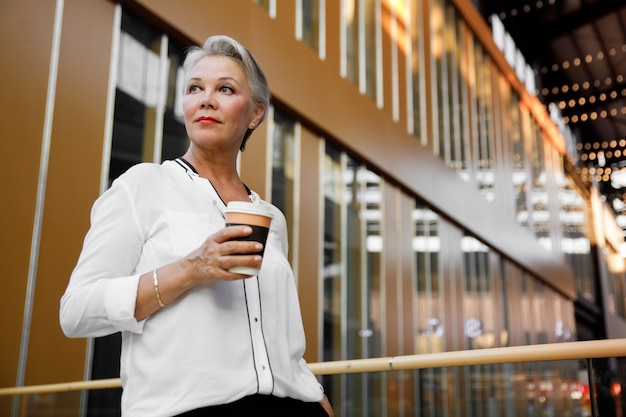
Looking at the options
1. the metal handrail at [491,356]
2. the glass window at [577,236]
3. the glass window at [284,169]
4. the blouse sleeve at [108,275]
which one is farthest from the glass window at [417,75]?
the glass window at [577,236]

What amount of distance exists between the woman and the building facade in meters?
1.05

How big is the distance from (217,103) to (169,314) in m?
0.43

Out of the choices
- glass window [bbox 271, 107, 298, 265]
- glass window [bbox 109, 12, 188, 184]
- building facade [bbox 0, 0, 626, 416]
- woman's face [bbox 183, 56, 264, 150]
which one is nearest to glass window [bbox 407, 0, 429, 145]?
building facade [bbox 0, 0, 626, 416]

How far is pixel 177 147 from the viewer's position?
18.6 feet

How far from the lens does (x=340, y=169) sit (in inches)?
324

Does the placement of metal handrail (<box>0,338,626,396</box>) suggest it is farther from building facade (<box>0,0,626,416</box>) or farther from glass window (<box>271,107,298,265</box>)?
glass window (<box>271,107,298,265</box>)

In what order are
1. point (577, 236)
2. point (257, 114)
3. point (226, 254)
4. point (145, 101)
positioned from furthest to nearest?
1. point (577, 236)
2. point (145, 101)
3. point (257, 114)
4. point (226, 254)

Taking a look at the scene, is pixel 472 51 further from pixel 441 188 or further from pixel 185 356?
pixel 185 356

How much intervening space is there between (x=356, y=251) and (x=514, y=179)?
889cm

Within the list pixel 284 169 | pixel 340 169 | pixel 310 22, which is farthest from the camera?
pixel 340 169

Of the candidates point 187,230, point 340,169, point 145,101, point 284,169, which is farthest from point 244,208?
point 340,169

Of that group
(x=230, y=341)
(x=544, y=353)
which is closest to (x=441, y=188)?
(x=544, y=353)

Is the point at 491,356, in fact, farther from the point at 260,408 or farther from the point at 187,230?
the point at 187,230

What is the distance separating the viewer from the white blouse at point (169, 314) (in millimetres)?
1064
